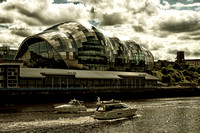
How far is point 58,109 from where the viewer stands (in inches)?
2188

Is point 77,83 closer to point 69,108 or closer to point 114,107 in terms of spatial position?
point 69,108

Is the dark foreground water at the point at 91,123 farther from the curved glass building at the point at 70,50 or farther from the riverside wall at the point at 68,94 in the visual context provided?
the curved glass building at the point at 70,50

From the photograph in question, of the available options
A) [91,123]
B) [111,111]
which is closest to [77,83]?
[111,111]

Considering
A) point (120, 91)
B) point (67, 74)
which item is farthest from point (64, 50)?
point (120, 91)

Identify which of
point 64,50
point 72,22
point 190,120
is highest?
point 72,22

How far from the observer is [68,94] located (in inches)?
3145

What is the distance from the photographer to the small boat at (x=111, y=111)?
4866 centimetres

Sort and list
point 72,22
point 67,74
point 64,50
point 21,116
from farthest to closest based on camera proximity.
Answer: point 72,22 < point 64,50 < point 67,74 < point 21,116

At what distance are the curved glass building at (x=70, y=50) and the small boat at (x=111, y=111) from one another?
208 ft

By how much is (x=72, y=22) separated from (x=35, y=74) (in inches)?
1943

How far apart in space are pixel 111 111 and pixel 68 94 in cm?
3218

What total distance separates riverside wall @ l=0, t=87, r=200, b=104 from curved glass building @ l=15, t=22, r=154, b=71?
28.3 meters

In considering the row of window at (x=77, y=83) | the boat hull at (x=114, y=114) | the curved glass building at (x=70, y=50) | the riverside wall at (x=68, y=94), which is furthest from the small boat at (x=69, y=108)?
the curved glass building at (x=70, y=50)

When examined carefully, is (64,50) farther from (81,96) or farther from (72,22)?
(81,96)
